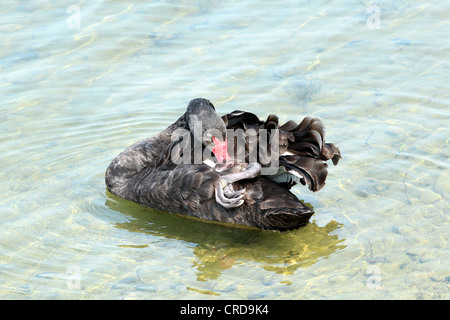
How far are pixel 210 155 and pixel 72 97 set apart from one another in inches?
136

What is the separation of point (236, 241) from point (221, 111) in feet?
9.50

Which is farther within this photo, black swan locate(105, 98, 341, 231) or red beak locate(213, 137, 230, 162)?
red beak locate(213, 137, 230, 162)

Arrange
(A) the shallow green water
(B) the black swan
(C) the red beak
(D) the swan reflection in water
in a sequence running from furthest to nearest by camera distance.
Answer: (C) the red beak, (B) the black swan, (D) the swan reflection in water, (A) the shallow green water

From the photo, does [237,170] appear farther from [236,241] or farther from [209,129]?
[236,241]

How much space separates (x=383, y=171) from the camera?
7.62 m

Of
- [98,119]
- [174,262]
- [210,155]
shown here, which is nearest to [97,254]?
[174,262]

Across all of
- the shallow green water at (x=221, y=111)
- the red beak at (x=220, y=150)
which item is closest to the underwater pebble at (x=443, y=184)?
the shallow green water at (x=221, y=111)

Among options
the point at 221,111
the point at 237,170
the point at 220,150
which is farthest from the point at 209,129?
the point at 221,111

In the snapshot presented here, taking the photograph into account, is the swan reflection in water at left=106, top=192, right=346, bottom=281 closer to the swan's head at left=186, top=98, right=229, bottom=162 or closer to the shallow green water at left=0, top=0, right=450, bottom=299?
the shallow green water at left=0, top=0, right=450, bottom=299

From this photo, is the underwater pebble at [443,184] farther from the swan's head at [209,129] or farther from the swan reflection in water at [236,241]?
the swan's head at [209,129]

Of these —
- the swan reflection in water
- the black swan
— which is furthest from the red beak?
the swan reflection in water

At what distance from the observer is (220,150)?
6945 mm

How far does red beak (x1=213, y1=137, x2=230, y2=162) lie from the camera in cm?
693

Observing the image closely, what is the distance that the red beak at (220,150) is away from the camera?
22.7ft
